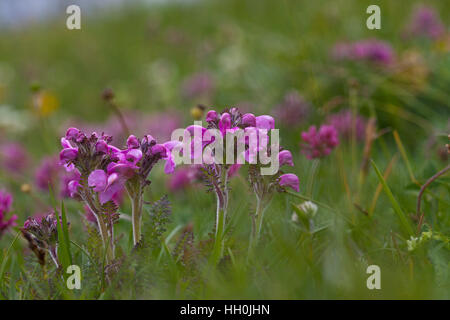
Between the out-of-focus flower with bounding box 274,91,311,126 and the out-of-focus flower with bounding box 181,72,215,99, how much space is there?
1.09 m

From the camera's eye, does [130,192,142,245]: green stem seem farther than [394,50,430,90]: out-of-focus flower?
No

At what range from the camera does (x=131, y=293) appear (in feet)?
3.78

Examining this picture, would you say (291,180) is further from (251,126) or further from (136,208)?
(136,208)

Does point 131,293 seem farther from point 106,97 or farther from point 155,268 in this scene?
point 106,97

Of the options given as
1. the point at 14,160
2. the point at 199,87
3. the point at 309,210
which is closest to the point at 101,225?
the point at 309,210

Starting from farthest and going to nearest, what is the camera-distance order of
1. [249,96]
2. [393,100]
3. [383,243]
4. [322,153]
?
1. [249,96]
2. [393,100]
3. [322,153]
4. [383,243]

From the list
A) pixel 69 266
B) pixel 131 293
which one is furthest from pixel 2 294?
pixel 131 293

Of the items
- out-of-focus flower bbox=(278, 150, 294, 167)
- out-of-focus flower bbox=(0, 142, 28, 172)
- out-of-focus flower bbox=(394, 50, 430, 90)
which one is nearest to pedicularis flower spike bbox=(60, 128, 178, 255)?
out-of-focus flower bbox=(278, 150, 294, 167)

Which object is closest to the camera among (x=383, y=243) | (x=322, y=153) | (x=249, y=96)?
(x=383, y=243)

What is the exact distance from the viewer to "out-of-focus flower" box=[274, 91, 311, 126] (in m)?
2.70

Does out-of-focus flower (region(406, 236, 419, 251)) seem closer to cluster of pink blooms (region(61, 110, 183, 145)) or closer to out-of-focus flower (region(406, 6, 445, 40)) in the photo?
cluster of pink blooms (region(61, 110, 183, 145))

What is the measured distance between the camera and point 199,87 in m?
3.86

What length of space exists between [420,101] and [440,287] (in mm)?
2042

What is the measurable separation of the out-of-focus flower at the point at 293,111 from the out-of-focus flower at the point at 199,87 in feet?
3.56
